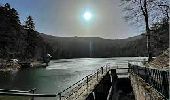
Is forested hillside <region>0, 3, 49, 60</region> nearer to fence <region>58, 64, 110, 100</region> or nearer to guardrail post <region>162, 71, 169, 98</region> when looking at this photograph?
fence <region>58, 64, 110, 100</region>

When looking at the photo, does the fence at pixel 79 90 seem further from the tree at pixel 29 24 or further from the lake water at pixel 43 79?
the tree at pixel 29 24

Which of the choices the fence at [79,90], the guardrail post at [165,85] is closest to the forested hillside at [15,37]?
the fence at [79,90]

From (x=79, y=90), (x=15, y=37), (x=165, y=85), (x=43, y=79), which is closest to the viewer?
(x=165, y=85)

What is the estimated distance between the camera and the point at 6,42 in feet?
313

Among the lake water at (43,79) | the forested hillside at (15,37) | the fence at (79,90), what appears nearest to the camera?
the fence at (79,90)

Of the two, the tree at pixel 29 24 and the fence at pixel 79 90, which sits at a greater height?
the tree at pixel 29 24

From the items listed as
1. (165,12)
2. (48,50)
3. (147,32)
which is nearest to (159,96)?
(165,12)

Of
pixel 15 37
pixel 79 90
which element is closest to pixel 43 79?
pixel 79 90

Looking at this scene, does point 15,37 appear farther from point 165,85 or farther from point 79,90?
point 165,85

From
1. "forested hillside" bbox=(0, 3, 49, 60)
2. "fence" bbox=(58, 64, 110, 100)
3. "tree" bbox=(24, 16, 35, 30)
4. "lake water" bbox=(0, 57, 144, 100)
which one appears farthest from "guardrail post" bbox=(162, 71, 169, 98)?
"tree" bbox=(24, 16, 35, 30)

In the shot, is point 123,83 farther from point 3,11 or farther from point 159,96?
point 3,11

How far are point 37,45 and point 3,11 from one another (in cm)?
2890

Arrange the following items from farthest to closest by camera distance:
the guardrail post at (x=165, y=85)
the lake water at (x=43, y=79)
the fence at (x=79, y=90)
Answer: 1. the lake water at (x=43, y=79)
2. the fence at (x=79, y=90)
3. the guardrail post at (x=165, y=85)

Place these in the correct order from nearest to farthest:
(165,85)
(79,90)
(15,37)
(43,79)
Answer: (165,85), (79,90), (43,79), (15,37)
